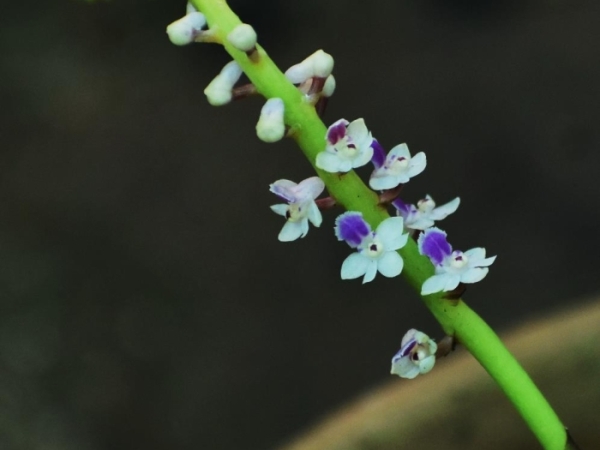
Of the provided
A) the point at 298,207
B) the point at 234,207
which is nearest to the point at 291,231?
the point at 298,207

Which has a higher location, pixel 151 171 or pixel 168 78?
pixel 168 78

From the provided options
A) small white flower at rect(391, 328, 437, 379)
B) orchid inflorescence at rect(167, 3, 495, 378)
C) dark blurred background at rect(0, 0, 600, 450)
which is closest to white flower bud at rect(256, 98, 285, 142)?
orchid inflorescence at rect(167, 3, 495, 378)

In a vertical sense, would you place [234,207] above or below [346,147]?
above

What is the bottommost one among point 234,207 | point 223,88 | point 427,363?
point 427,363

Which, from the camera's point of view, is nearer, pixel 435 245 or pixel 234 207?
pixel 435 245

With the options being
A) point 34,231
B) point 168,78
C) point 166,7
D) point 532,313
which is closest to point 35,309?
point 34,231

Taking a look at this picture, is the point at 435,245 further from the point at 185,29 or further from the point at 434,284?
the point at 185,29

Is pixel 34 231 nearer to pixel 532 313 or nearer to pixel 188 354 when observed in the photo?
pixel 188 354
